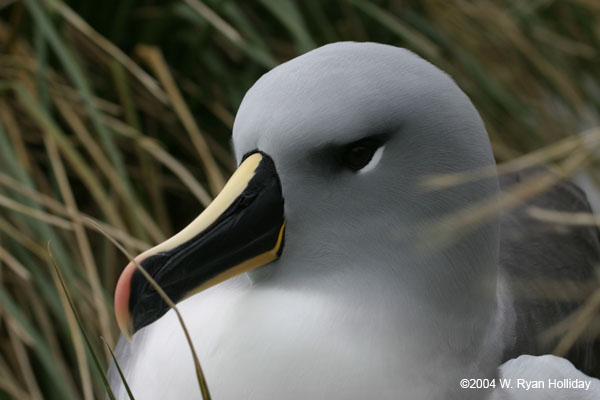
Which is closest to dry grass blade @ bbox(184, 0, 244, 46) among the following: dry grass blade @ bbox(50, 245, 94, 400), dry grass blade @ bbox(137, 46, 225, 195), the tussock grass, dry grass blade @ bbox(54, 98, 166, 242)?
the tussock grass

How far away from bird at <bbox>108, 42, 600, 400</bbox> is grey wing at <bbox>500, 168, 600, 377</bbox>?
34 cm

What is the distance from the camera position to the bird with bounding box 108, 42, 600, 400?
146 centimetres

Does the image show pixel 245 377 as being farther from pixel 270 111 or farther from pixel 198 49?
pixel 198 49

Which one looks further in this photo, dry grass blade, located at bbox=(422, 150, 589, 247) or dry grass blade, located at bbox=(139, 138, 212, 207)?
dry grass blade, located at bbox=(139, 138, 212, 207)

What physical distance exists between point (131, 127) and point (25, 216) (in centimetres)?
45

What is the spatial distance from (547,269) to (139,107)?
1.43 meters

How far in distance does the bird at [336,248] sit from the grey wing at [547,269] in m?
0.34

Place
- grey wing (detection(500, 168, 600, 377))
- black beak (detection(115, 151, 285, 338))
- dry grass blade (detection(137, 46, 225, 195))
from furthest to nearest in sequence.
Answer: dry grass blade (detection(137, 46, 225, 195)) → grey wing (detection(500, 168, 600, 377)) → black beak (detection(115, 151, 285, 338))

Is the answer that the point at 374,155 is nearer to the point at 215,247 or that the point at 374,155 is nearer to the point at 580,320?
the point at 215,247

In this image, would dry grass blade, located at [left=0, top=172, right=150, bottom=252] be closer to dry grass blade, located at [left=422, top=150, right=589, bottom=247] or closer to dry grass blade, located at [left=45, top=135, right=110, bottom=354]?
dry grass blade, located at [left=45, top=135, right=110, bottom=354]

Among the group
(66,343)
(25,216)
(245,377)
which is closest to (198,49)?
(25,216)

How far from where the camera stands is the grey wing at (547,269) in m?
1.93

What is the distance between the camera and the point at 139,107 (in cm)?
285

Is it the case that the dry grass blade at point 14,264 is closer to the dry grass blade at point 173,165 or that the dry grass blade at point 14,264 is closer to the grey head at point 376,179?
the dry grass blade at point 173,165
